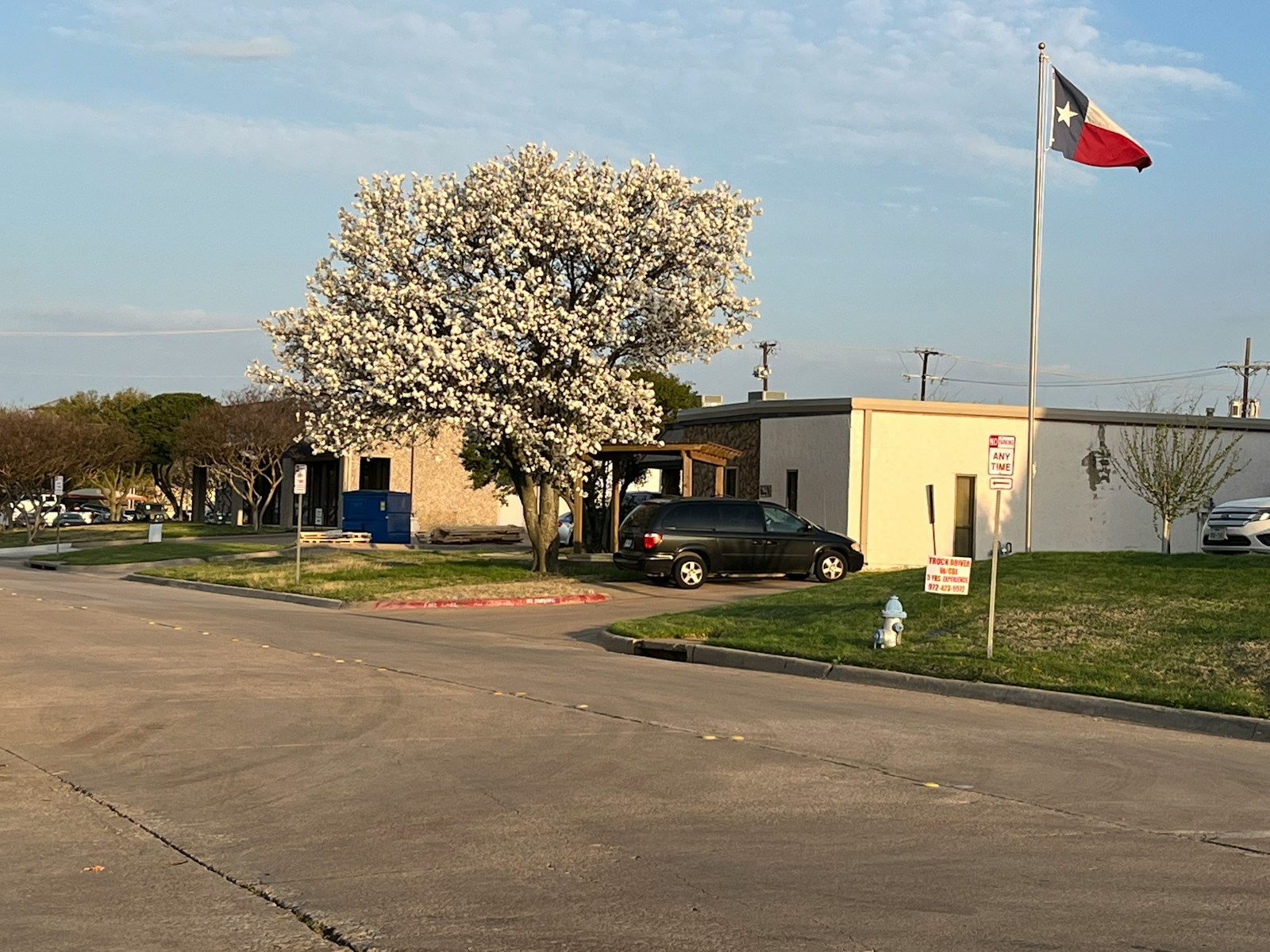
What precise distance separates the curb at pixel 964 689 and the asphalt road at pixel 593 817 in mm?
491

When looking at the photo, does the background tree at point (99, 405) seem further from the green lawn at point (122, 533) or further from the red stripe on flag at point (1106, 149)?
the red stripe on flag at point (1106, 149)

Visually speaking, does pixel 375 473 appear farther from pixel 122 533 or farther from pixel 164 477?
pixel 164 477

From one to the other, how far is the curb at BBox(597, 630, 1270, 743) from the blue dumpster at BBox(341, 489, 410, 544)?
31.4 metres

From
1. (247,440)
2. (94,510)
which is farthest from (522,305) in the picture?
(94,510)

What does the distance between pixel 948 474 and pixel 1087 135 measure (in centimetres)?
1335

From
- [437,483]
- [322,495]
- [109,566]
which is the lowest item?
[109,566]

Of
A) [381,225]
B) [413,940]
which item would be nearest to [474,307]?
[381,225]

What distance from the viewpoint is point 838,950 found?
561 cm

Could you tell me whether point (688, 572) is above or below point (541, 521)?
below

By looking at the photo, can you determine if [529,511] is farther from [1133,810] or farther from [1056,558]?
[1133,810]

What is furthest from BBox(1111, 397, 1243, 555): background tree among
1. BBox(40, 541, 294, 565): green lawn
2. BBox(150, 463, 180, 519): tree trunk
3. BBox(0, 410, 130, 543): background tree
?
BBox(150, 463, 180, 519): tree trunk

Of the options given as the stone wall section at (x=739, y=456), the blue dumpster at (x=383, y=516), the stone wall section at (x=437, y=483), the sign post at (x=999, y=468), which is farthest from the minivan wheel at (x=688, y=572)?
the stone wall section at (x=437, y=483)

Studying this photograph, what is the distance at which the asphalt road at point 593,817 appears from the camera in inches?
236

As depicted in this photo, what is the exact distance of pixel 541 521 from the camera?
31.3 m
